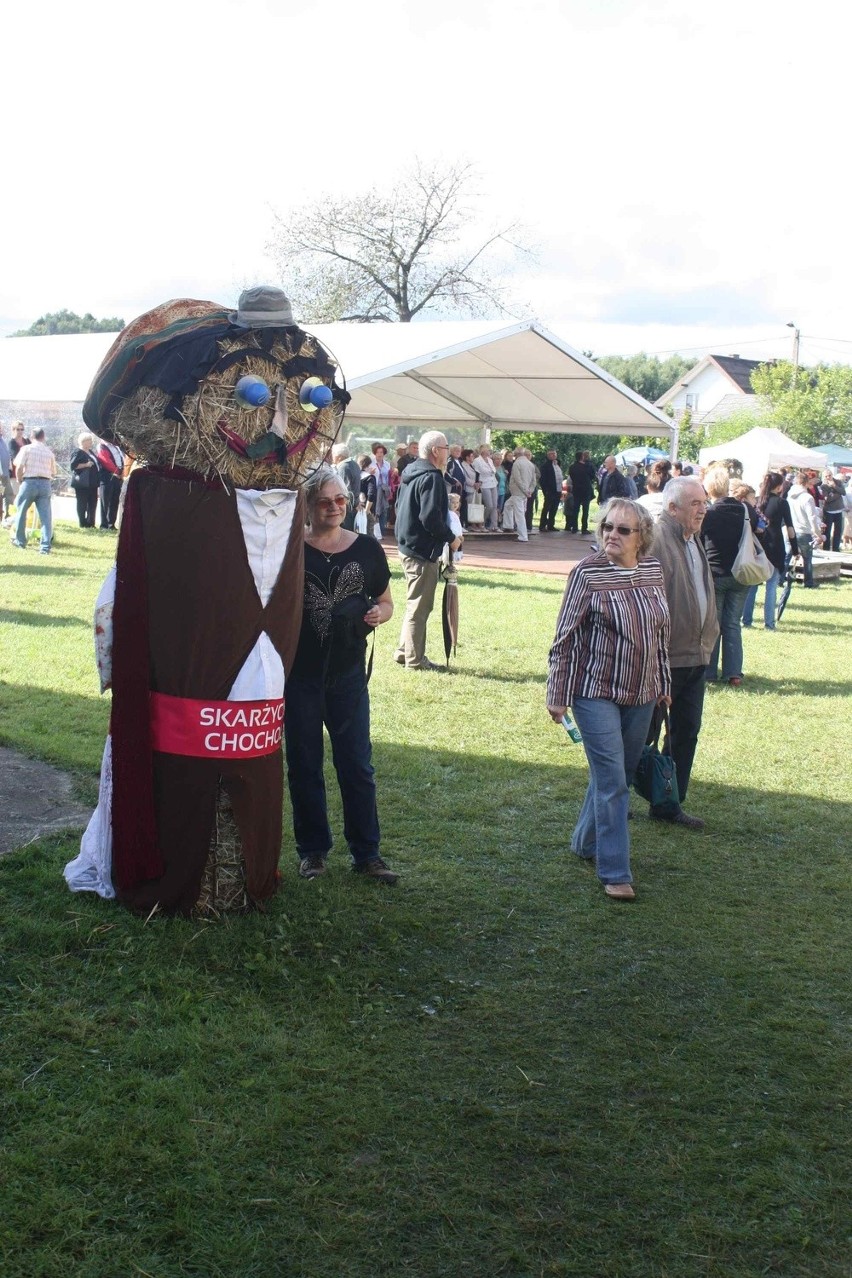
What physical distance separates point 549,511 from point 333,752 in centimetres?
2532

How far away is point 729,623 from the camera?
11.2 meters

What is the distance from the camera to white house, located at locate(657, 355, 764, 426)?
278ft

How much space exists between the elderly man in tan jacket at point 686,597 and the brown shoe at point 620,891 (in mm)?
1151

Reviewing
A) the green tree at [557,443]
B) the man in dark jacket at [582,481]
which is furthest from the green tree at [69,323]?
the man in dark jacket at [582,481]

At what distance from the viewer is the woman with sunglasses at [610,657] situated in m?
5.73

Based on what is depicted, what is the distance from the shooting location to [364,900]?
5.41 metres

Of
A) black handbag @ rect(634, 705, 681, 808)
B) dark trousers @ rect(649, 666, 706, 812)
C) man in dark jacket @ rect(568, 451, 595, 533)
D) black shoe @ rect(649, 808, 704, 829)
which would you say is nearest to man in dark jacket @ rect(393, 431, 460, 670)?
dark trousers @ rect(649, 666, 706, 812)

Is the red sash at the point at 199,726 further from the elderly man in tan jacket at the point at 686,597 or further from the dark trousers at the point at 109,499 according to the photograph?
the dark trousers at the point at 109,499

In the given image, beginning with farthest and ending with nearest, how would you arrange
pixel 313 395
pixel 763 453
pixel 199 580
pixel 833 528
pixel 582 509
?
1. pixel 763 453
2. pixel 582 509
3. pixel 833 528
4. pixel 313 395
5. pixel 199 580

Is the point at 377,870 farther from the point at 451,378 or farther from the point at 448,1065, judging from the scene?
the point at 451,378

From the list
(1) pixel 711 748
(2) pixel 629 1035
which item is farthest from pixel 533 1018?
(1) pixel 711 748

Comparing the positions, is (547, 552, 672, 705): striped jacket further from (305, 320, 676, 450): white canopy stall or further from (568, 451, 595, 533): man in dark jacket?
(568, 451, 595, 533): man in dark jacket

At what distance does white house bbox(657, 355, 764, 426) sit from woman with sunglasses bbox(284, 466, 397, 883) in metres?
80.9

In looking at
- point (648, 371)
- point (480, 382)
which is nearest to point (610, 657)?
point (480, 382)
